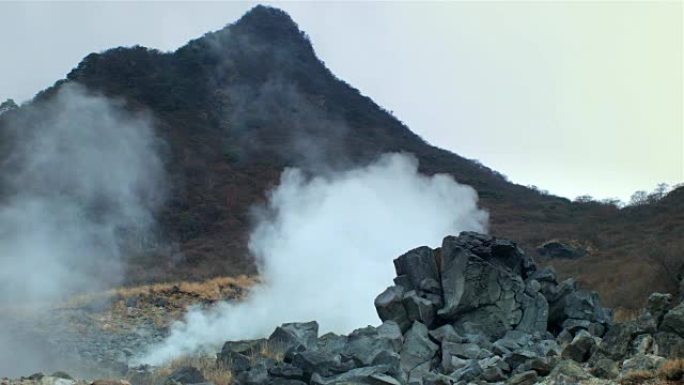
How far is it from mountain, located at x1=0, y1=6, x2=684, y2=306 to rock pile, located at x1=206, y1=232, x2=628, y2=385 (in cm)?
581

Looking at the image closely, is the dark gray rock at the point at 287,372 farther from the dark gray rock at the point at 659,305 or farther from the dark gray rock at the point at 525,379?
the dark gray rock at the point at 659,305

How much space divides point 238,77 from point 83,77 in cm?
1352

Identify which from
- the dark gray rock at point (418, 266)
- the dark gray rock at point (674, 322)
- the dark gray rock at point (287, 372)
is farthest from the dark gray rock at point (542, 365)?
the dark gray rock at point (418, 266)

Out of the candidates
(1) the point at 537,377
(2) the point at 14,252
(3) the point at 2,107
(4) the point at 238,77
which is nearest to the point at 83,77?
(3) the point at 2,107

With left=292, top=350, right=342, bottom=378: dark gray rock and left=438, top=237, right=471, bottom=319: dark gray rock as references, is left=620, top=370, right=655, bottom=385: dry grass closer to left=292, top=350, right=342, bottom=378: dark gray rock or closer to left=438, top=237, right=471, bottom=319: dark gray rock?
left=292, top=350, right=342, bottom=378: dark gray rock

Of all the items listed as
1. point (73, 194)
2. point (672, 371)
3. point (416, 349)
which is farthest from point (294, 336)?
point (73, 194)

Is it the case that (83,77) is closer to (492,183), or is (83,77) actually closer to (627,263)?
(492,183)

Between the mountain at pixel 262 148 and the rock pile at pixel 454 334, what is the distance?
5.81m

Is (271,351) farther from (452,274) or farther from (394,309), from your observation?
(452,274)

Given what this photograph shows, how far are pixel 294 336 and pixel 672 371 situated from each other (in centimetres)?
766

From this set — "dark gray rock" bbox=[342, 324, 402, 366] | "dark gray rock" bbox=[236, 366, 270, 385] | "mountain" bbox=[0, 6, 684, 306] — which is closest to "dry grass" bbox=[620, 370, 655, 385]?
"dark gray rock" bbox=[342, 324, 402, 366]

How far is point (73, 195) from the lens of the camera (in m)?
38.6

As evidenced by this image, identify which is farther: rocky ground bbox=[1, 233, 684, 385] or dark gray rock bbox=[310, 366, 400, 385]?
dark gray rock bbox=[310, 366, 400, 385]

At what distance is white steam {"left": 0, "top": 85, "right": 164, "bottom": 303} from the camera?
1087 inches
